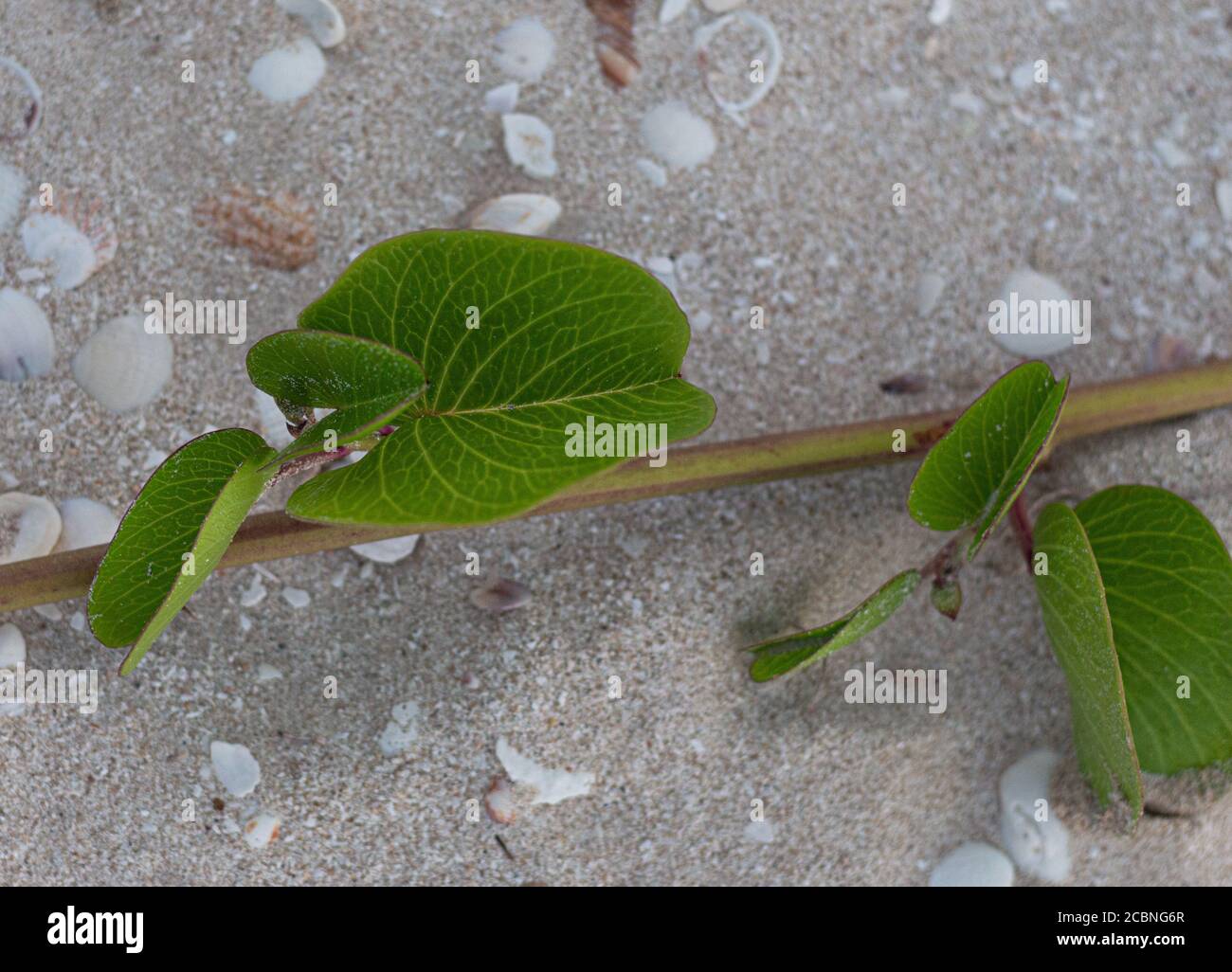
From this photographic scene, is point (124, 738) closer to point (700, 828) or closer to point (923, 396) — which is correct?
point (700, 828)

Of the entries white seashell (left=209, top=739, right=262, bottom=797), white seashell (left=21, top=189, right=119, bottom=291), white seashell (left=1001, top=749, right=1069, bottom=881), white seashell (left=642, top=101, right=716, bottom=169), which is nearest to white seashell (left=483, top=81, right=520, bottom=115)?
white seashell (left=642, top=101, right=716, bottom=169)

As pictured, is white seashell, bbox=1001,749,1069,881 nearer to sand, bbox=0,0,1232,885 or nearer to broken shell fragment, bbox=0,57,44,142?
sand, bbox=0,0,1232,885

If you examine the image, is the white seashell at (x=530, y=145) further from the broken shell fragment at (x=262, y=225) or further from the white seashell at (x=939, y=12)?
the white seashell at (x=939, y=12)

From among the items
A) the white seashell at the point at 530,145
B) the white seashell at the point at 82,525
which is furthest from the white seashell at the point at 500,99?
the white seashell at the point at 82,525

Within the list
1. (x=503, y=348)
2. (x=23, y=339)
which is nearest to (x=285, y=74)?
(x=23, y=339)

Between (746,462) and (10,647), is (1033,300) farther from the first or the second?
(10,647)
